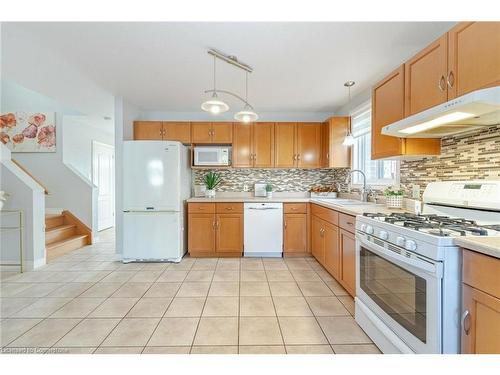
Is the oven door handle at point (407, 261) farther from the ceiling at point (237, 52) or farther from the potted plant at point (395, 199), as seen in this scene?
the ceiling at point (237, 52)

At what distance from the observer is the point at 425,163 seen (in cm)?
219

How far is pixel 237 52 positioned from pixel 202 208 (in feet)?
7.15

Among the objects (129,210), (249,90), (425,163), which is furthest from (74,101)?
(425,163)

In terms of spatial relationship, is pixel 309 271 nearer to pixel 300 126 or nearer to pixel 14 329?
pixel 300 126

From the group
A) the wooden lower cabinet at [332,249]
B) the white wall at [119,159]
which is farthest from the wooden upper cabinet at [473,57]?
the white wall at [119,159]

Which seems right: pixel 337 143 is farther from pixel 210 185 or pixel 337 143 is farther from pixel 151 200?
pixel 151 200

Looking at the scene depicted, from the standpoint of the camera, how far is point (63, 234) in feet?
13.7

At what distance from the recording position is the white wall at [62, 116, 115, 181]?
14.8 ft

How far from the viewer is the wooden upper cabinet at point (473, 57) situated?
1251mm

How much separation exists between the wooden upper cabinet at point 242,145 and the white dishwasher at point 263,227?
75cm

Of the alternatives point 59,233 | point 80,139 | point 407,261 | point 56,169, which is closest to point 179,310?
point 407,261

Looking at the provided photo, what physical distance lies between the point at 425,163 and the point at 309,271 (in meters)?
1.78

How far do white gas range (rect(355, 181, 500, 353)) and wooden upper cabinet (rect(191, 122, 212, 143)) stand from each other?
2755 millimetres

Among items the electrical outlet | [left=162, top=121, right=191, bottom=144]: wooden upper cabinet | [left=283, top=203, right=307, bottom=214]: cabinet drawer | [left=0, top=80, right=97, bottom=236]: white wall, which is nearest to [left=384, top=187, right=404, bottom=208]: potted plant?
the electrical outlet
